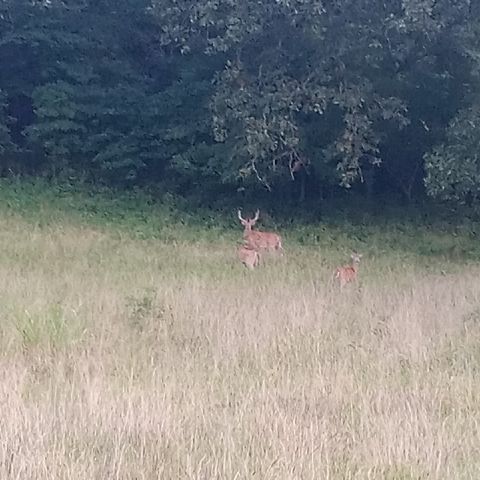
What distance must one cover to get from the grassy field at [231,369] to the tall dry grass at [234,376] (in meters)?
0.02

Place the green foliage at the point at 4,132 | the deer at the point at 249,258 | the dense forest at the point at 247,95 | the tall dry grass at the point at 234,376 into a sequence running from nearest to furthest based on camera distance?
the tall dry grass at the point at 234,376 < the deer at the point at 249,258 < the dense forest at the point at 247,95 < the green foliage at the point at 4,132

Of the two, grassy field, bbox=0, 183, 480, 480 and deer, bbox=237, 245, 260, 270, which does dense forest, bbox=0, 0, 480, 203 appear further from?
grassy field, bbox=0, 183, 480, 480

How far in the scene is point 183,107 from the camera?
22.9 meters

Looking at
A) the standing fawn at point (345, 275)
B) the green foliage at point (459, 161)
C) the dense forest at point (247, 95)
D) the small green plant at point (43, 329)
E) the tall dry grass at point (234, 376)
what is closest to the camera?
the tall dry grass at point (234, 376)

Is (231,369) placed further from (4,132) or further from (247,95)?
(4,132)

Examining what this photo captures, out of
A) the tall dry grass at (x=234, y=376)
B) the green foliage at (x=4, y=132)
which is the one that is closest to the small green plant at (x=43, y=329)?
the tall dry grass at (x=234, y=376)

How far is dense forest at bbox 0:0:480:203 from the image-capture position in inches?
675

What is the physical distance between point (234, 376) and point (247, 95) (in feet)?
39.1

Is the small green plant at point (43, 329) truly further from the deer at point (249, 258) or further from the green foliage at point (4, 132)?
the green foliage at point (4, 132)

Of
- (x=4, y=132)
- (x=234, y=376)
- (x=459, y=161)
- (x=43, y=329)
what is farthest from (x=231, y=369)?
(x=4, y=132)

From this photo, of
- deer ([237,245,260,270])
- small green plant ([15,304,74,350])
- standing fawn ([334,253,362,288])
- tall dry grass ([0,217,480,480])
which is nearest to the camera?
tall dry grass ([0,217,480,480])

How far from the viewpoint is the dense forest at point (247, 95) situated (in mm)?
17141

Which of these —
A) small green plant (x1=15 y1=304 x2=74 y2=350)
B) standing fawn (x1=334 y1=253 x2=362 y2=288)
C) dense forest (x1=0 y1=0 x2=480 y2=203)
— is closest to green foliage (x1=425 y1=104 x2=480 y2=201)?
dense forest (x1=0 y1=0 x2=480 y2=203)

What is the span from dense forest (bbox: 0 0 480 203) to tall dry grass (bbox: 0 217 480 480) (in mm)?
5561
